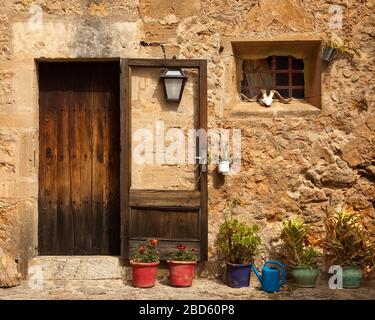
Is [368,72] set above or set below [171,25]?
below

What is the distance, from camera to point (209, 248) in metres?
6.01

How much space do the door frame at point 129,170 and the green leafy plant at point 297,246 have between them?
86cm

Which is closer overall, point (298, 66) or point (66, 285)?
point (66, 285)

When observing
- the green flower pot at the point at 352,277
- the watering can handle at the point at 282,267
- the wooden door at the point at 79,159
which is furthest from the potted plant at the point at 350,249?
the wooden door at the point at 79,159

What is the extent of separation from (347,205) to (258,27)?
216 cm

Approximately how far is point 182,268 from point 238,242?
0.63m

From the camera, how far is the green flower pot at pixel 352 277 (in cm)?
562

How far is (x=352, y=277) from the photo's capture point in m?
5.62

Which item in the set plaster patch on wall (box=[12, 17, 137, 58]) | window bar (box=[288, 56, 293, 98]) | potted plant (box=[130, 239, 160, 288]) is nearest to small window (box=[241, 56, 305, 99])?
window bar (box=[288, 56, 293, 98])

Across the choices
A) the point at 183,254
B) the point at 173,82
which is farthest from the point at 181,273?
the point at 173,82

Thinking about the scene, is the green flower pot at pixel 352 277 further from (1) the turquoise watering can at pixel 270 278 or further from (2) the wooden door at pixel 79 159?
(2) the wooden door at pixel 79 159

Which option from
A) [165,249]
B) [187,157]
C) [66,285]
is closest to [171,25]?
[187,157]

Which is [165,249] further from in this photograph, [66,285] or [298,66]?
[298,66]

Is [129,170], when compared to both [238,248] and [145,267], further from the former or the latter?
[238,248]
